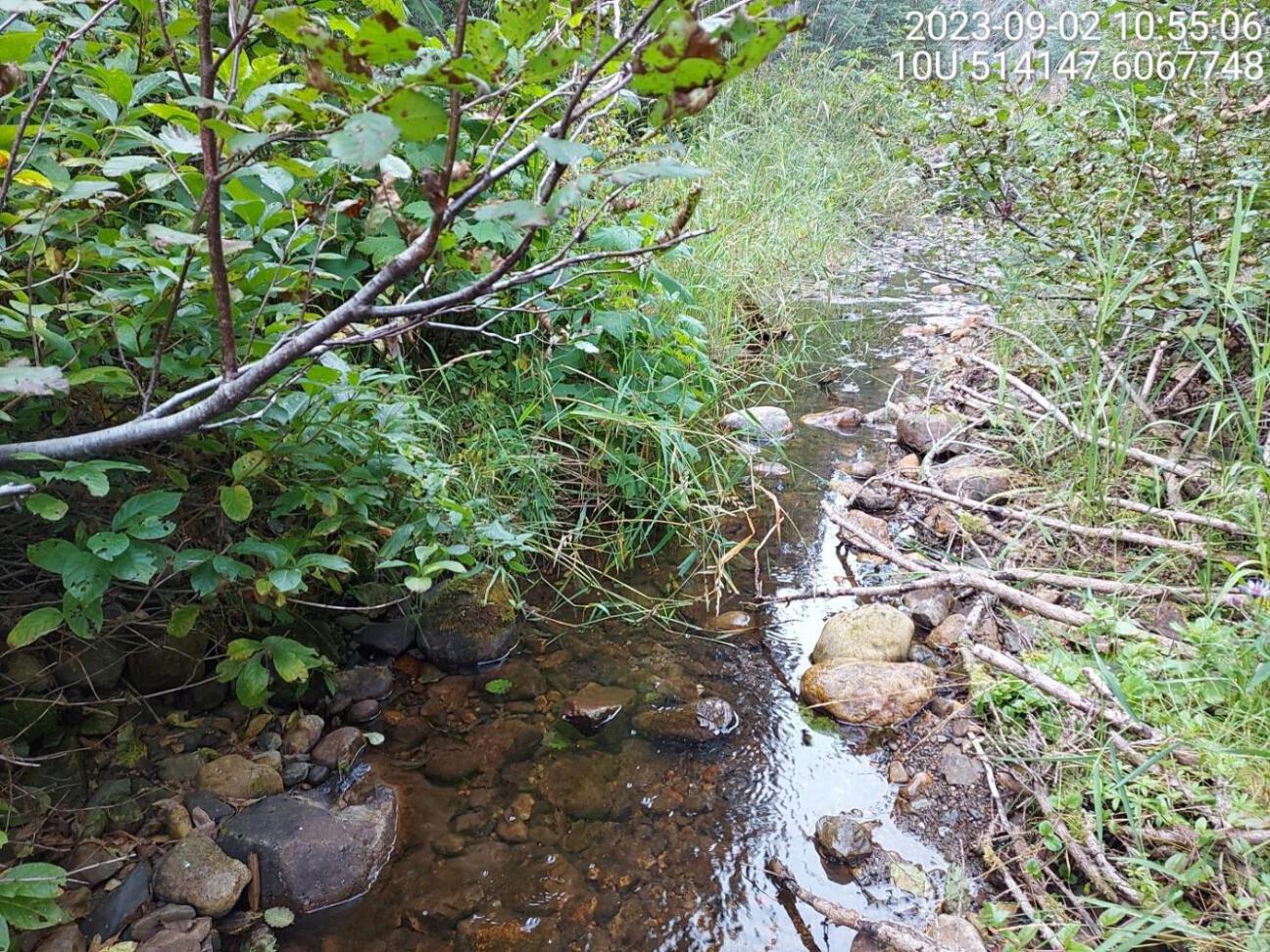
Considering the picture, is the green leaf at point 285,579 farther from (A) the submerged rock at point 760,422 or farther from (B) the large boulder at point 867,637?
(A) the submerged rock at point 760,422

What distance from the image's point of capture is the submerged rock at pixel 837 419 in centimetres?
357

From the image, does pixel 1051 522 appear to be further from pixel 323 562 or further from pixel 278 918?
pixel 278 918

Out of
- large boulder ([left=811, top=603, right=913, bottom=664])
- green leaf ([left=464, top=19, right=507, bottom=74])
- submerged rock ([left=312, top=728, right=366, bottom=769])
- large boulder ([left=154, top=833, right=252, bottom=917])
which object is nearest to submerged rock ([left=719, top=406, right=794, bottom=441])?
large boulder ([left=811, top=603, right=913, bottom=664])

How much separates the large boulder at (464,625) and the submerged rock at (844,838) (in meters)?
0.95

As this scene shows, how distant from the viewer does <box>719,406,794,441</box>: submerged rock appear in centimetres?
295

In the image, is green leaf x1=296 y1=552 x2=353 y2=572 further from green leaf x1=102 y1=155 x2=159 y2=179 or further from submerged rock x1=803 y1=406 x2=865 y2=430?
submerged rock x1=803 y1=406 x2=865 y2=430

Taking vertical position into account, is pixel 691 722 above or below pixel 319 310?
below

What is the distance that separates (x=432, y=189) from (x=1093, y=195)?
2.86m

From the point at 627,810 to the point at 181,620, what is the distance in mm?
989

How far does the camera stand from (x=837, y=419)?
358 cm

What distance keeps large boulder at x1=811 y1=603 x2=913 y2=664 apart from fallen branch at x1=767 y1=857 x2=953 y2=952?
0.65m

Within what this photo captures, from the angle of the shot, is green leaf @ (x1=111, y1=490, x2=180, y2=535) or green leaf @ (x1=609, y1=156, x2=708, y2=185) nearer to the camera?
green leaf @ (x1=609, y1=156, x2=708, y2=185)

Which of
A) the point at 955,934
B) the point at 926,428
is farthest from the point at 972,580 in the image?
the point at 926,428

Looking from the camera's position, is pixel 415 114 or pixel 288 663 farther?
pixel 288 663
